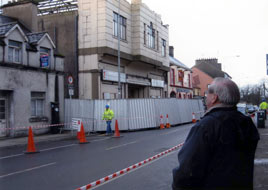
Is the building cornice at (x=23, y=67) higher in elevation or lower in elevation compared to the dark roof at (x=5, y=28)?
lower

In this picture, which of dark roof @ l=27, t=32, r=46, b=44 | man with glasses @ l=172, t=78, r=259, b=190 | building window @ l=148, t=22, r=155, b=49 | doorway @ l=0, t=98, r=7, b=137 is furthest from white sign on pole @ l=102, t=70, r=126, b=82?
man with glasses @ l=172, t=78, r=259, b=190

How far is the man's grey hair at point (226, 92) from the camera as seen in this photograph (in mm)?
2502

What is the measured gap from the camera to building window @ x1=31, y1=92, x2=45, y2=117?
69.9 feet

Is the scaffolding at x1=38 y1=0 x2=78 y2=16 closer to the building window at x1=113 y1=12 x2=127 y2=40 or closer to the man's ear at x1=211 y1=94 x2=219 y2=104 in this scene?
the building window at x1=113 y1=12 x2=127 y2=40

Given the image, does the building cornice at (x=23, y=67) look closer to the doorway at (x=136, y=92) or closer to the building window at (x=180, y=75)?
the doorway at (x=136, y=92)

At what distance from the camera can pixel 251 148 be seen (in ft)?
8.08

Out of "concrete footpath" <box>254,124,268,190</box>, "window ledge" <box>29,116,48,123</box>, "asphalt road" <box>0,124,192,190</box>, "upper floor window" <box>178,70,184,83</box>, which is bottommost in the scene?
"asphalt road" <box>0,124,192,190</box>

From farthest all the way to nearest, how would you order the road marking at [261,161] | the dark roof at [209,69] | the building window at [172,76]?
the dark roof at [209,69] → the building window at [172,76] → the road marking at [261,161]

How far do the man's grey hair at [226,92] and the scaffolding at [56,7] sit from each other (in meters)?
27.8

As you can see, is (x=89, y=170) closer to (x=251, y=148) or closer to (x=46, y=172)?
(x=46, y=172)

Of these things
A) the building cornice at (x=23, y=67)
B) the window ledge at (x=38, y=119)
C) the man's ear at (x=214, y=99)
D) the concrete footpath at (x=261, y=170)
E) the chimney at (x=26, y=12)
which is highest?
the chimney at (x=26, y=12)

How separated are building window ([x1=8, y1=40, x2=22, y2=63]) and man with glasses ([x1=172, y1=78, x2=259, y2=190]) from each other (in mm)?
19012

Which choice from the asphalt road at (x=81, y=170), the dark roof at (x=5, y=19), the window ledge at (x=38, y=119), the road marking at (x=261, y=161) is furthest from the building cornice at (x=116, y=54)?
the road marking at (x=261, y=161)

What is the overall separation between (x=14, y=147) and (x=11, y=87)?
531 centimetres
